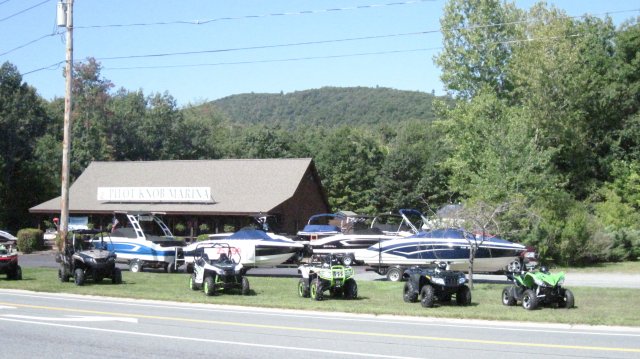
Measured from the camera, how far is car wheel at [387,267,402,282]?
26.4m

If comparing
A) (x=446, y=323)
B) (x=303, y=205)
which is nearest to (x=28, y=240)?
(x=303, y=205)

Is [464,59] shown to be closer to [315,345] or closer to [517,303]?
[517,303]

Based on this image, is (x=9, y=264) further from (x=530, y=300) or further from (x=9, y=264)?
(x=530, y=300)

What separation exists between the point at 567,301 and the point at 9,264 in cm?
1920

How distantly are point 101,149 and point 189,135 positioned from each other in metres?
12.7

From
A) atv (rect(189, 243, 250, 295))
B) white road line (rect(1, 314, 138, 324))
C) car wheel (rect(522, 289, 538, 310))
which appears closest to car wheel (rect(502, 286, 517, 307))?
car wheel (rect(522, 289, 538, 310))

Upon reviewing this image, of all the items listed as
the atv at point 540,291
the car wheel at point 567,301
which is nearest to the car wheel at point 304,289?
the atv at point 540,291

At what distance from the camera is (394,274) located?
86.9 ft

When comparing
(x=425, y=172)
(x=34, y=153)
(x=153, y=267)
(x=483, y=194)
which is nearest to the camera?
(x=153, y=267)

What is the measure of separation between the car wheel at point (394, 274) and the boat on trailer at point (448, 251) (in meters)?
0.05

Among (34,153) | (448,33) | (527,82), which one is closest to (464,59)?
(448,33)

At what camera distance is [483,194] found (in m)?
35.2

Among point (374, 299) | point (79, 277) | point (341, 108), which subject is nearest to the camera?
point (374, 299)

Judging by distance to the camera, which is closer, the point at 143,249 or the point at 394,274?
the point at 394,274
